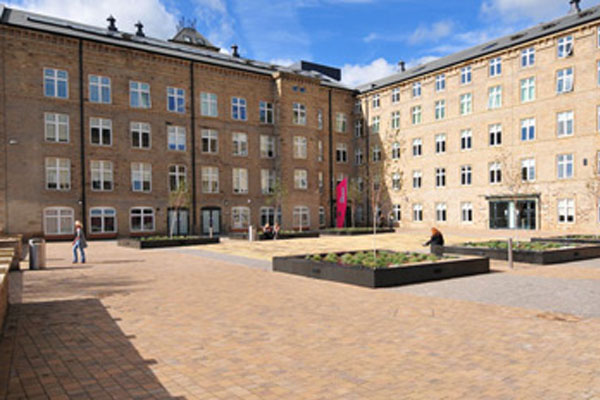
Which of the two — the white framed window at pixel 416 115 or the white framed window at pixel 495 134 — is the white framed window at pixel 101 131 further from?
the white framed window at pixel 495 134

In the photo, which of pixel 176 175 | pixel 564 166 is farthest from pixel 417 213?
pixel 176 175

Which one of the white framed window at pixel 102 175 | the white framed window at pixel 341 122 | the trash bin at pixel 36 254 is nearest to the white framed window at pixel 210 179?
the white framed window at pixel 102 175

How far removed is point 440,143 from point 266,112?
17095 millimetres

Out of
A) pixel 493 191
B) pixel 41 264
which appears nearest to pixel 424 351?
pixel 41 264

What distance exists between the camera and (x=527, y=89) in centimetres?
3744

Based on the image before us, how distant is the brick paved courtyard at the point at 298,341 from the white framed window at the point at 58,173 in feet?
76.4

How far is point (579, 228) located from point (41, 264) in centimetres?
3468

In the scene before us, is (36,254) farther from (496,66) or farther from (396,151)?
(396,151)

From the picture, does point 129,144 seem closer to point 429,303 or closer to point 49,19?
point 49,19

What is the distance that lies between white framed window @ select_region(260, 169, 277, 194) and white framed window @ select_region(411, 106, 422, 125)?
1518 centimetres

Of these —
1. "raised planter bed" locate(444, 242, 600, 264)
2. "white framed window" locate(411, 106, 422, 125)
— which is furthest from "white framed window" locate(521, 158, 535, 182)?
"raised planter bed" locate(444, 242, 600, 264)

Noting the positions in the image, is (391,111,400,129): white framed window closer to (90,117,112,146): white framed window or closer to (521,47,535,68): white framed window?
(521,47,535,68): white framed window

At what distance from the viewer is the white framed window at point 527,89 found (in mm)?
37094

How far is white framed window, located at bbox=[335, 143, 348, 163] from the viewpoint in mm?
50741
